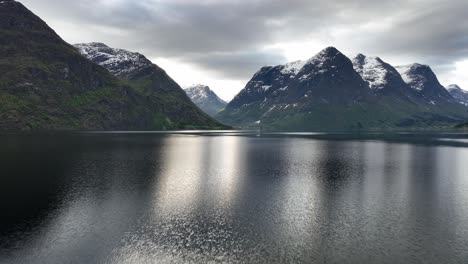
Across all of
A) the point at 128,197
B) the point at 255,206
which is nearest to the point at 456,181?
the point at 255,206

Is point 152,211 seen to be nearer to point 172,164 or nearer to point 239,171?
point 239,171

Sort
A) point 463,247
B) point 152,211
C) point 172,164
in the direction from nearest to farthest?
1. point 463,247
2. point 152,211
3. point 172,164

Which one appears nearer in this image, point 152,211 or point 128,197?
point 152,211

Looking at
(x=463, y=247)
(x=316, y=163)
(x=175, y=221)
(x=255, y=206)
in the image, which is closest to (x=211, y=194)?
(x=255, y=206)

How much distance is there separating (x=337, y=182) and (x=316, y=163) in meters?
39.1

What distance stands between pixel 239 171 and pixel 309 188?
3184 cm

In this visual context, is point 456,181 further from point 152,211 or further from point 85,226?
point 85,226

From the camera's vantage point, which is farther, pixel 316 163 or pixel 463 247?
pixel 316 163

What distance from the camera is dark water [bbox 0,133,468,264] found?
139 ft

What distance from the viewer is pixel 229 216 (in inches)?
2279

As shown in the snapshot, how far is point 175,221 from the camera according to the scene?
180 ft

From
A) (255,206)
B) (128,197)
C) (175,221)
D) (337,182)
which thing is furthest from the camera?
(337,182)

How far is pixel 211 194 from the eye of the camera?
245ft

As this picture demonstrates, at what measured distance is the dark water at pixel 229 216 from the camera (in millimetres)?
42250
